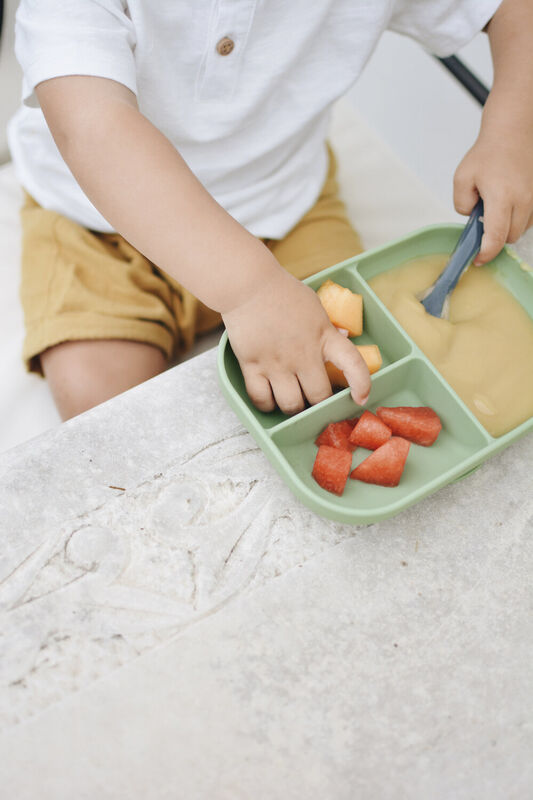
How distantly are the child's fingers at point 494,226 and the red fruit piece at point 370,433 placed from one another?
200 mm

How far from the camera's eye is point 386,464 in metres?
0.50

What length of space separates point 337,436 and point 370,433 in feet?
0.08

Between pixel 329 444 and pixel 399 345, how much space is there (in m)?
0.11

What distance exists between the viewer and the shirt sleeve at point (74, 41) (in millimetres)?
535

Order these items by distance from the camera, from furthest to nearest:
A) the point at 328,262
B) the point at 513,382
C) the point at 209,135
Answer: the point at 328,262 → the point at 209,135 → the point at 513,382

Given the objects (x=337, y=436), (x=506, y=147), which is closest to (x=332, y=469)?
(x=337, y=436)

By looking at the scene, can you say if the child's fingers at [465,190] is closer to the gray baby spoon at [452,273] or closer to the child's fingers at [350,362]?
the gray baby spoon at [452,273]

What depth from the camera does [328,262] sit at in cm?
80

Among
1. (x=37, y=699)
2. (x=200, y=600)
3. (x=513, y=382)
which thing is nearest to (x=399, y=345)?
(x=513, y=382)

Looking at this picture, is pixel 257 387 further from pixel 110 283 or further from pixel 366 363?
pixel 110 283

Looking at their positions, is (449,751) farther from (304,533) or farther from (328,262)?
(328,262)

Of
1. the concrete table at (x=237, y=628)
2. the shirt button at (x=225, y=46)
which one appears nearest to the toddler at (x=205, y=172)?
the shirt button at (x=225, y=46)

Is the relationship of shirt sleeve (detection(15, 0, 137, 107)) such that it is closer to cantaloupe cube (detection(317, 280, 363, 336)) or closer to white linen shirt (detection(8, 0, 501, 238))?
white linen shirt (detection(8, 0, 501, 238))

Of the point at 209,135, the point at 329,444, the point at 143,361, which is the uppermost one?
the point at 209,135
